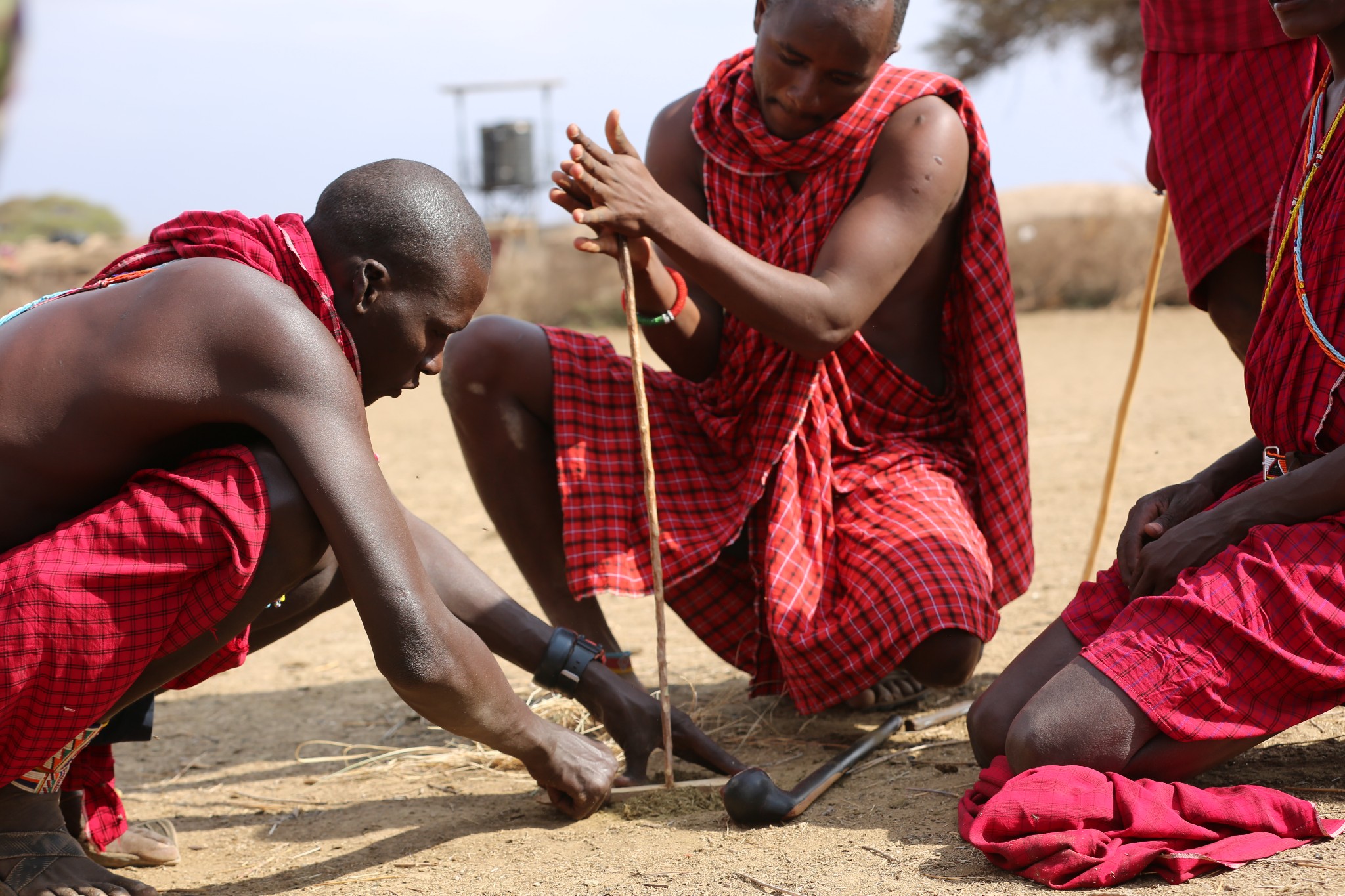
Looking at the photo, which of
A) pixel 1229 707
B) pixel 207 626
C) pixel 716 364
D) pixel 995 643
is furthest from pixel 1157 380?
pixel 207 626

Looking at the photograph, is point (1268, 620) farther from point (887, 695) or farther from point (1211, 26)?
point (1211, 26)

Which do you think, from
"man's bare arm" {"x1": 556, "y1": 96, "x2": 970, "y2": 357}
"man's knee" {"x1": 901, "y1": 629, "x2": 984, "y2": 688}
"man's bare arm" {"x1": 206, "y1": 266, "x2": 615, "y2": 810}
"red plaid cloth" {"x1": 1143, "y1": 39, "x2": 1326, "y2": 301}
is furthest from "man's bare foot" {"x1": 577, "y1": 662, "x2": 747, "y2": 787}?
"red plaid cloth" {"x1": 1143, "y1": 39, "x2": 1326, "y2": 301}

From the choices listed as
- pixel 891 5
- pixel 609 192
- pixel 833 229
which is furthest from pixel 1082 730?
pixel 891 5

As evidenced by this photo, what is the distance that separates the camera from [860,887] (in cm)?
194

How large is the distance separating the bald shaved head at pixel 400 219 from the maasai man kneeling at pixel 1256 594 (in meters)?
1.27

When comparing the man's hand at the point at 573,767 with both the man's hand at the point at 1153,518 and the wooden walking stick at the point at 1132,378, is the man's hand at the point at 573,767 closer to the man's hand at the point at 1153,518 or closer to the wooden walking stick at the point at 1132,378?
the man's hand at the point at 1153,518

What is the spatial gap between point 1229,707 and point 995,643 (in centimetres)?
138

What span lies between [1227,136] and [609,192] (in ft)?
4.84

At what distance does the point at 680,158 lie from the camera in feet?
10.6

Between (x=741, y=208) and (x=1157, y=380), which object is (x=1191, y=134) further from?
(x=1157, y=380)

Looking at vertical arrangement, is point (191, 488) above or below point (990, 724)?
above

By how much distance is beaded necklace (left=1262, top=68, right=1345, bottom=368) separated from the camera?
2.21 meters

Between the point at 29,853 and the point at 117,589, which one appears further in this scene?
the point at 29,853

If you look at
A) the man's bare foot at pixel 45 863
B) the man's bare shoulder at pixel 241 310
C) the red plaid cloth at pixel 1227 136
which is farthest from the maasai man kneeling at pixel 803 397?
the man's bare foot at pixel 45 863
